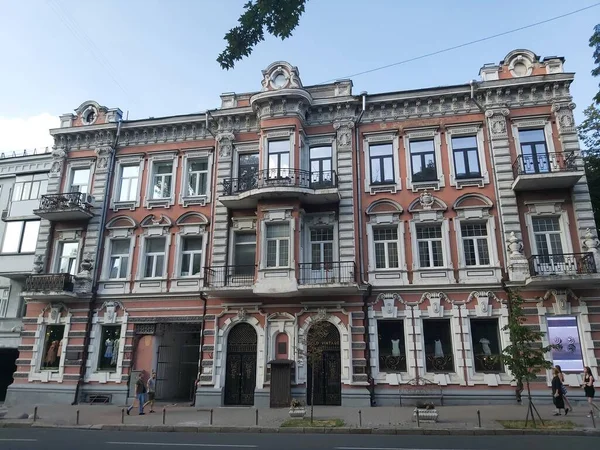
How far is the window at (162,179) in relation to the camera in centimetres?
2281

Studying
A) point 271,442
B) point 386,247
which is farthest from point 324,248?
point 271,442

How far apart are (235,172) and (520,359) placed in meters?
14.8

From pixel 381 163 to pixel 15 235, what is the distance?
21.4 metres

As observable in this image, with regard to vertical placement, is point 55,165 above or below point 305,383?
above

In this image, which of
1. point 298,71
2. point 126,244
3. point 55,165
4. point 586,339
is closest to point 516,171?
point 586,339

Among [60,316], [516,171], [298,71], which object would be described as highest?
[298,71]

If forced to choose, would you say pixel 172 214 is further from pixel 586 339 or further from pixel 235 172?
pixel 586 339

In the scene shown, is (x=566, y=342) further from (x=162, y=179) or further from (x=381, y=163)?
(x=162, y=179)

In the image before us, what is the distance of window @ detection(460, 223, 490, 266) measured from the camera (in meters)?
18.9

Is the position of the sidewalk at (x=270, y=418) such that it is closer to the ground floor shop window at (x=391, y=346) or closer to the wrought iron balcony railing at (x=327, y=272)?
the ground floor shop window at (x=391, y=346)

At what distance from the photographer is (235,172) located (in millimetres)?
21781

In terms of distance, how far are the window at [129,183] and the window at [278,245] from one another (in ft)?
27.2

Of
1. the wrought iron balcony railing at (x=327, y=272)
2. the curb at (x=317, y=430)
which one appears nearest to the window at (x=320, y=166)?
the wrought iron balcony railing at (x=327, y=272)

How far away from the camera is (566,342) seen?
1714 cm
